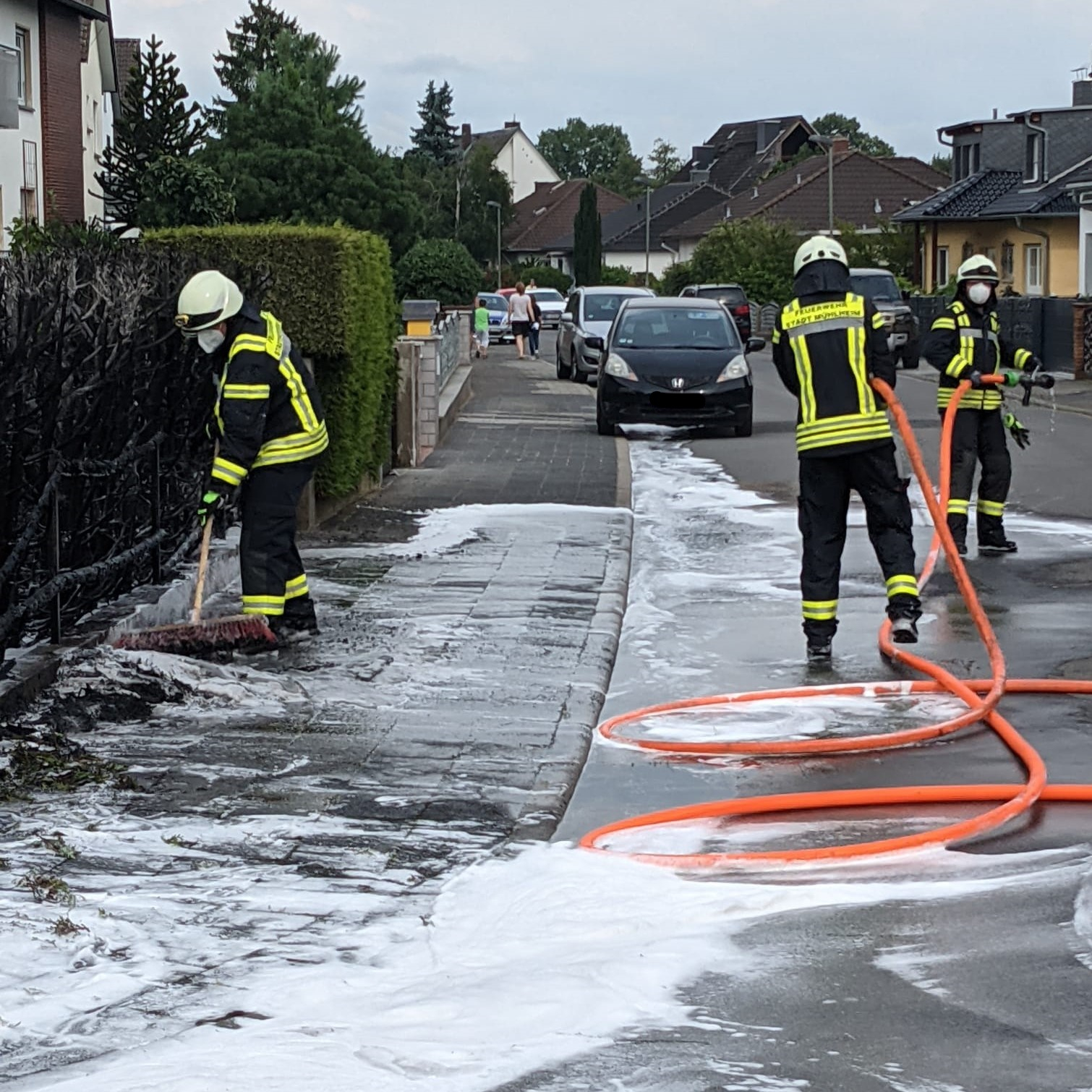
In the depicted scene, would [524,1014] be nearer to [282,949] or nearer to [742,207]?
[282,949]

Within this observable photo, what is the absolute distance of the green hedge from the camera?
485 inches

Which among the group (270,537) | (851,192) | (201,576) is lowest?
(201,576)

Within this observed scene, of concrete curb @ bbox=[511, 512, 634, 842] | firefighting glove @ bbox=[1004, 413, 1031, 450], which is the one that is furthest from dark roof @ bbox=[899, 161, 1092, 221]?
concrete curb @ bbox=[511, 512, 634, 842]

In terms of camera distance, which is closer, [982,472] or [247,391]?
[247,391]

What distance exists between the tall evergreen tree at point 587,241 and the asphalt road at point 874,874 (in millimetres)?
91553

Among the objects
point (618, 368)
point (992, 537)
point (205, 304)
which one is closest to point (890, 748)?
point (205, 304)

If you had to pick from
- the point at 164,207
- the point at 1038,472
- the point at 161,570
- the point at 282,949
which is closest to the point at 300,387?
the point at 161,570

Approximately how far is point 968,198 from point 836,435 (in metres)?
47.1

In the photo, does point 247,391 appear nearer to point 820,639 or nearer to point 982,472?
point 820,639

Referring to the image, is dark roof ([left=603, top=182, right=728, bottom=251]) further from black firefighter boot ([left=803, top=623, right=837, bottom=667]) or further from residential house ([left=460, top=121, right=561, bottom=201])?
black firefighter boot ([left=803, top=623, right=837, bottom=667])

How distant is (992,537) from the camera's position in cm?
1188

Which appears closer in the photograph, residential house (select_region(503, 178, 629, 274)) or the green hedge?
the green hedge

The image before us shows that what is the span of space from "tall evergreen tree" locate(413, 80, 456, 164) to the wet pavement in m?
114

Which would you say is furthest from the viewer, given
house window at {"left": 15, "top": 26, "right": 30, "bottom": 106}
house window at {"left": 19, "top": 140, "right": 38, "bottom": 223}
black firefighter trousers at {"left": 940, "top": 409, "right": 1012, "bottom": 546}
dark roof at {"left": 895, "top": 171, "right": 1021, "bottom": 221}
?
dark roof at {"left": 895, "top": 171, "right": 1021, "bottom": 221}
